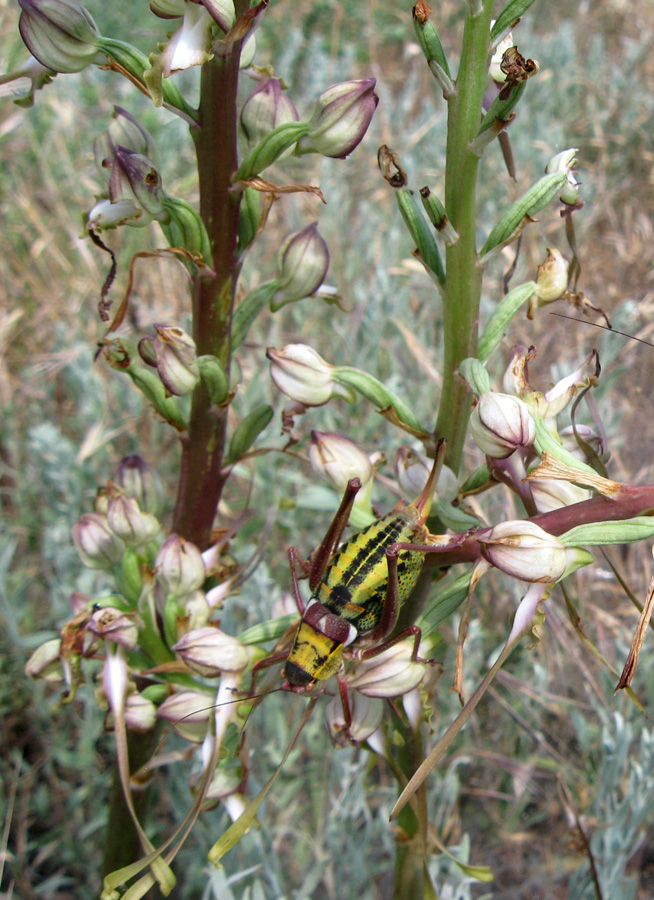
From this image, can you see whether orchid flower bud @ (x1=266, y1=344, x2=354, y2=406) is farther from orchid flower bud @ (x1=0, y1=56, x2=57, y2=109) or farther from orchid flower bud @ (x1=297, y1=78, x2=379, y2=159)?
orchid flower bud @ (x1=0, y1=56, x2=57, y2=109)

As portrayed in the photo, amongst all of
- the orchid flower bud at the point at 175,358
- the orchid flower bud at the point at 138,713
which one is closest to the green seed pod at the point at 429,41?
the orchid flower bud at the point at 175,358

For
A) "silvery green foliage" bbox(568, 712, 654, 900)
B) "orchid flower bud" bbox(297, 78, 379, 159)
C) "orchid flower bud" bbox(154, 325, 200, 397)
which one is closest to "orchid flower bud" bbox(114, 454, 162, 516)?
"orchid flower bud" bbox(154, 325, 200, 397)

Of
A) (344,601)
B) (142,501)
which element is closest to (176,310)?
(142,501)

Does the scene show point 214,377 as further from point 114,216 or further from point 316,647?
point 316,647

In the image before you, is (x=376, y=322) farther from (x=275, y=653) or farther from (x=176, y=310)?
(x=275, y=653)

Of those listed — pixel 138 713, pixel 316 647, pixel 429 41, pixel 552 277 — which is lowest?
pixel 138 713

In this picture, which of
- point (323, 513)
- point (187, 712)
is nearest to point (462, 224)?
point (187, 712)
